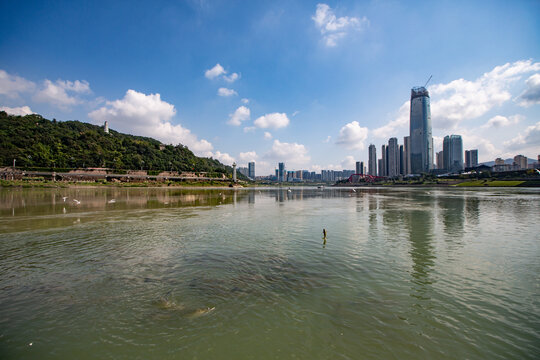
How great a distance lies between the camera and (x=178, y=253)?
44.2ft

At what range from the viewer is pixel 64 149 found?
12650cm

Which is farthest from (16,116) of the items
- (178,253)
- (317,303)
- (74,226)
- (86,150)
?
(317,303)

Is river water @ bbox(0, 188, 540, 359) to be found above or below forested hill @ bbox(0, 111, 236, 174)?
below

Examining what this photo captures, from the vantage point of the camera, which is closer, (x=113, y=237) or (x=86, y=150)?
(x=113, y=237)

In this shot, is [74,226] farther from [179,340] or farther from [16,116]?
[16,116]

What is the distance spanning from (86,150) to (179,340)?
16248 centimetres

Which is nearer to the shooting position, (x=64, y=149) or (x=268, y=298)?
(x=268, y=298)

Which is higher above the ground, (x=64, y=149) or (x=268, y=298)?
(x=64, y=149)

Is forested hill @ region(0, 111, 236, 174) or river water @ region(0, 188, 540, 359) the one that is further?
forested hill @ region(0, 111, 236, 174)

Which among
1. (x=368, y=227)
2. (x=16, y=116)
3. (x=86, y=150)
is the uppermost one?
(x=16, y=116)

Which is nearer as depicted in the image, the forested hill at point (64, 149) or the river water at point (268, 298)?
the river water at point (268, 298)

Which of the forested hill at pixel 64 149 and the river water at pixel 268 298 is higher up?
the forested hill at pixel 64 149

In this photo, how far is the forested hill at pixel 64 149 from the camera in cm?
10988

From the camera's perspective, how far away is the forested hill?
10988 centimetres
